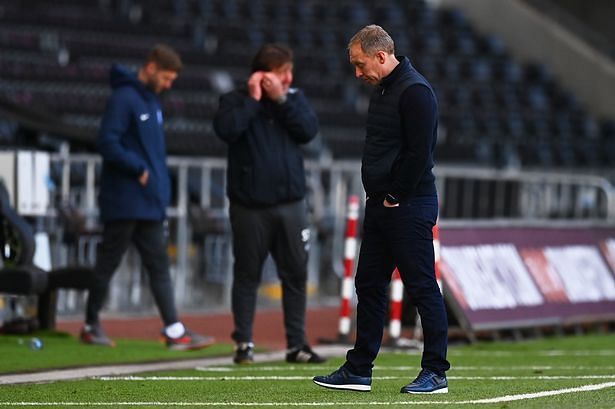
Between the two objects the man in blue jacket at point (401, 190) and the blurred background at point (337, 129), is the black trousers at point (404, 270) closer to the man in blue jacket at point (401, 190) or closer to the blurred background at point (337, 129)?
the man in blue jacket at point (401, 190)

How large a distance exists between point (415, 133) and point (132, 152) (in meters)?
3.88

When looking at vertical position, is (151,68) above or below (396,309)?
above

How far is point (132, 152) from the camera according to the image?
11688 mm

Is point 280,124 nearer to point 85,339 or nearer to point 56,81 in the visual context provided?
point 85,339

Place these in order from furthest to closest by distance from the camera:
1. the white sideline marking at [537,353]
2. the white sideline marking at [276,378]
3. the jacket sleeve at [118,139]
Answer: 1. the white sideline marking at [537,353]
2. the jacket sleeve at [118,139]
3. the white sideline marking at [276,378]

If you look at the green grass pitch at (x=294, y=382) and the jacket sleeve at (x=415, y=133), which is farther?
the jacket sleeve at (x=415, y=133)

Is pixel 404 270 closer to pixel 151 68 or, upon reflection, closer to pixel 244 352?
pixel 244 352

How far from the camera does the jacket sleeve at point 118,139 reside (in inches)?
454

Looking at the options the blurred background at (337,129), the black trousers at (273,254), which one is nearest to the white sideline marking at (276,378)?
the black trousers at (273,254)

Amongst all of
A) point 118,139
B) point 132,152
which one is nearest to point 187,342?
point 132,152

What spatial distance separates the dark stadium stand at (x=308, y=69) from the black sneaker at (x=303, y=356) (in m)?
6.36

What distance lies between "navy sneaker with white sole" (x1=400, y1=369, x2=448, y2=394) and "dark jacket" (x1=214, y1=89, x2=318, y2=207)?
2.60m

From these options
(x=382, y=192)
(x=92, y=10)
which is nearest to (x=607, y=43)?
(x=92, y=10)

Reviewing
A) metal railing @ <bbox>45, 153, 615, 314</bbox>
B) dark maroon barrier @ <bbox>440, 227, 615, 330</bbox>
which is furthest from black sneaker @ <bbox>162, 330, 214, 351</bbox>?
metal railing @ <bbox>45, 153, 615, 314</bbox>
